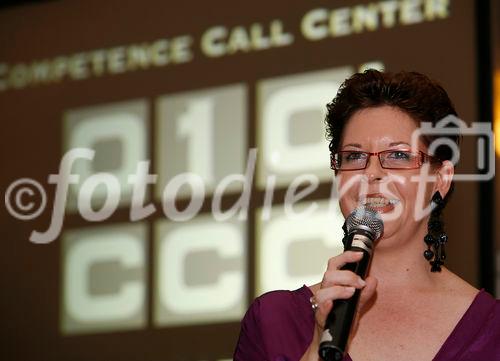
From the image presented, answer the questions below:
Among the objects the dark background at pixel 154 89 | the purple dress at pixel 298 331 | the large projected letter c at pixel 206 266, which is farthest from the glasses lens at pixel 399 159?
the large projected letter c at pixel 206 266

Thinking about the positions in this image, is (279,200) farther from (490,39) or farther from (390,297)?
(390,297)

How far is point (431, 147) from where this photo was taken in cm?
206

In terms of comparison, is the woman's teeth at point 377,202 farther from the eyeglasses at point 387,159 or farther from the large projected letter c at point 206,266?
the large projected letter c at point 206,266

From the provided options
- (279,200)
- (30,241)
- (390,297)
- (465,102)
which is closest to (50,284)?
(30,241)

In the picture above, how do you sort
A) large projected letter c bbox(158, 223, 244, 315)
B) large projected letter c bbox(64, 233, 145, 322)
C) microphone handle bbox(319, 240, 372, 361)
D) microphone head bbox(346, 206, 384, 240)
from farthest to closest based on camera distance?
large projected letter c bbox(64, 233, 145, 322)
large projected letter c bbox(158, 223, 244, 315)
microphone head bbox(346, 206, 384, 240)
microphone handle bbox(319, 240, 372, 361)

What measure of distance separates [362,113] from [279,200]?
6.52ft

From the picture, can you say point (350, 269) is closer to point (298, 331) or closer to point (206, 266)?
point (298, 331)

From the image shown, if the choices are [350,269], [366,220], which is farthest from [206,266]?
[350,269]

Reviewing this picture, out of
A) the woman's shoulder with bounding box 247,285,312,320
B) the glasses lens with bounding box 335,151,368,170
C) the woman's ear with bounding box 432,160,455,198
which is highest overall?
the glasses lens with bounding box 335,151,368,170

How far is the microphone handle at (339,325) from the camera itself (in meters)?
Answer: 1.60

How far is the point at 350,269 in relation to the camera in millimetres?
1689

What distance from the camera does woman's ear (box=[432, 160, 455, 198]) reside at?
210cm

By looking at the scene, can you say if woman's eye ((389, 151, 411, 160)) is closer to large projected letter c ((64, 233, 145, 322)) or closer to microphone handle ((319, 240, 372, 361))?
microphone handle ((319, 240, 372, 361))

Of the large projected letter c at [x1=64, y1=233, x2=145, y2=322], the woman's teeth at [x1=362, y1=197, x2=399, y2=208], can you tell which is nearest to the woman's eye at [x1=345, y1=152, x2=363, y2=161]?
the woman's teeth at [x1=362, y1=197, x2=399, y2=208]
